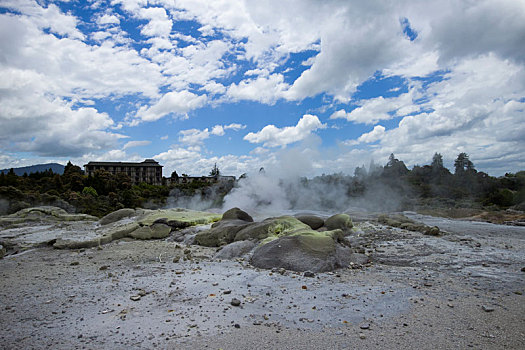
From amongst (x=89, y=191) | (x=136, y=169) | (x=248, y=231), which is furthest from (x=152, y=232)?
(x=136, y=169)

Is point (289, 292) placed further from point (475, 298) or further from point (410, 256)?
point (410, 256)

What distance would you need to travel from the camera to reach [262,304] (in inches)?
181

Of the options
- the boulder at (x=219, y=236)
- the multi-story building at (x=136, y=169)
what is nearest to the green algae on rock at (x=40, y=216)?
the boulder at (x=219, y=236)

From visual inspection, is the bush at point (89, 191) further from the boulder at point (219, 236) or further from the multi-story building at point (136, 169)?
the multi-story building at point (136, 169)

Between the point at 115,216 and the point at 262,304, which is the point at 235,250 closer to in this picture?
the point at 262,304

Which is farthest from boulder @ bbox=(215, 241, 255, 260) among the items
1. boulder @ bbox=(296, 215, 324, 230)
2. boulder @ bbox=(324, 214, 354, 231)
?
boulder @ bbox=(324, 214, 354, 231)

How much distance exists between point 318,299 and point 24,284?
525cm

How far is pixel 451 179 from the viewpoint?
32.9m

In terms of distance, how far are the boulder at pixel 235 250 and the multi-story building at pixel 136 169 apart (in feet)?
177

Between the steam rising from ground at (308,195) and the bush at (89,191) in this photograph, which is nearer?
the steam rising from ground at (308,195)

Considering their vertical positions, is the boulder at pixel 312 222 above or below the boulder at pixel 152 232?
above

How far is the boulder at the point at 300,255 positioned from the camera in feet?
21.5

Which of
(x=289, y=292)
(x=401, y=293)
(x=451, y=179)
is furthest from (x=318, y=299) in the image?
(x=451, y=179)

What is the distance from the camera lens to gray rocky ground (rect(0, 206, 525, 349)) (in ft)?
11.6
